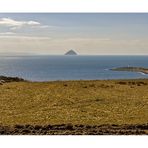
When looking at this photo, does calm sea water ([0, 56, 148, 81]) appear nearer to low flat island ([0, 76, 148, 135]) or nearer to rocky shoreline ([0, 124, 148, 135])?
low flat island ([0, 76, 148, 135])

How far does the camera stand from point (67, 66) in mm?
4586

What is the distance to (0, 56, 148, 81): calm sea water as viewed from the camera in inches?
180

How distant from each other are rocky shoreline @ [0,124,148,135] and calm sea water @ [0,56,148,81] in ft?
1.47

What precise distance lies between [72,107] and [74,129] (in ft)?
0.79

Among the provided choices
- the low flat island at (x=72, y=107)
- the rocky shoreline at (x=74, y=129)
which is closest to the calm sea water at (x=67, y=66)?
the low flat island at (x=72, y=107)

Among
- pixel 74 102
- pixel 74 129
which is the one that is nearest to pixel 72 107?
pixel 74 102

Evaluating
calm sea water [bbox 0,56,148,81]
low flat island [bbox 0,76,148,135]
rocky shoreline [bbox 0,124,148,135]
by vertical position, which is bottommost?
rocky shoreline [bbox 0,124,148,135]

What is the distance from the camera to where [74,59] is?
4578 millimetres

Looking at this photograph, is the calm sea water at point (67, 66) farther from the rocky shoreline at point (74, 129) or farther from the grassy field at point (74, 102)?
the rocky shoreline at point (74, 129)

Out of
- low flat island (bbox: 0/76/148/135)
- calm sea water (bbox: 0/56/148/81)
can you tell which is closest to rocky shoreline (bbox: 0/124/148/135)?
low flat island (bbox: 0/76/148/135)

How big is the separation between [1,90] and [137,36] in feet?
4.45

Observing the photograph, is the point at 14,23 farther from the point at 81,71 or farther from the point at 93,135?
the point at 93,135

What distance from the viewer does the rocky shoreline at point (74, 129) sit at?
15.1 ft
